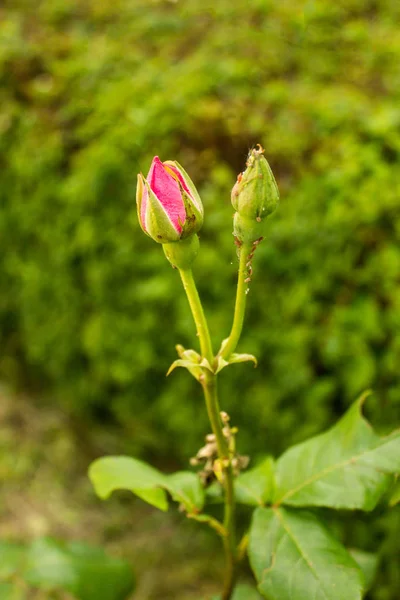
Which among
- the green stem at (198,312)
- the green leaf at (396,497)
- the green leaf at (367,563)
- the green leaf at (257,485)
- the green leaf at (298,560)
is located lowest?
the green leaf at (367,563)

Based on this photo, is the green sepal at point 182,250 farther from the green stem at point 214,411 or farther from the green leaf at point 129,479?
the green leaf at point 129,479

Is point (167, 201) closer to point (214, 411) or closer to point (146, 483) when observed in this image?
point (214, 411)

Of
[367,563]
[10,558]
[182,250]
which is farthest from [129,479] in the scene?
[10,558]

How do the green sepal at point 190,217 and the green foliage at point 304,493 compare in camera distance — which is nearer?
the green sepal at point 190,217

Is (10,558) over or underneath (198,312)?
underneath

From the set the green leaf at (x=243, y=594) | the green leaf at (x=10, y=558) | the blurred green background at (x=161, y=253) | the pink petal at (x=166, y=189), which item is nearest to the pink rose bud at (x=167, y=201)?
the pink petal at (x=166, y=189)
